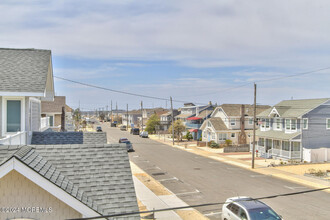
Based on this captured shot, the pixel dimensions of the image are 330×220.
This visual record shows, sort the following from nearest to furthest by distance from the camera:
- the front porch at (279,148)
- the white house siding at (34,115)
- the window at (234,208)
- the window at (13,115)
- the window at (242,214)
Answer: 1. the window at (13,115)
2. the window at (242,214)
3. the window at (234,208)
4. the white house siding at (34,115)
5. the front porch at (279,148)

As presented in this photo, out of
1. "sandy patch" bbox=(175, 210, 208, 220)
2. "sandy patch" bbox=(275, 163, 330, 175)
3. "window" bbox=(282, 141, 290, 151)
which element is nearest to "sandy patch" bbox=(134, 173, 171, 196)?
"sandy patch" bbox=(175, 210, 208, 220)

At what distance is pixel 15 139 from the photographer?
10.5 m

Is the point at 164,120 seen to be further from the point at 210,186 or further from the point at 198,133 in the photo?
the point at 210,186

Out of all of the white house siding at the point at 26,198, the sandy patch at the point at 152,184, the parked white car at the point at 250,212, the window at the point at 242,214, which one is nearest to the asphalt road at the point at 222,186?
the sandy patch at the point at 152,184

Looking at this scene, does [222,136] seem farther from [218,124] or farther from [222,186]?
[222,186]

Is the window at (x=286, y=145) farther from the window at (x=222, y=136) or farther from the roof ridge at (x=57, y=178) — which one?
the roof ridge at (x=57, y=178)

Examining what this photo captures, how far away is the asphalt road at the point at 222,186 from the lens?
17.4 metres

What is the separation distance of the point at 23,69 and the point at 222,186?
1649cm

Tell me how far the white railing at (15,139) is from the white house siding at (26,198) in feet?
8.85

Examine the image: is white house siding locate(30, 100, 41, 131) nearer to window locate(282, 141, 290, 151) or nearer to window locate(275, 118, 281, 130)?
window locate(282, 141, 290, 151)

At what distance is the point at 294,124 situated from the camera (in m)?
37.3

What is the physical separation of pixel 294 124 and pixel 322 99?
4.75m

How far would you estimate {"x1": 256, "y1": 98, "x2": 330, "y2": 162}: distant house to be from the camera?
3575 centimetres

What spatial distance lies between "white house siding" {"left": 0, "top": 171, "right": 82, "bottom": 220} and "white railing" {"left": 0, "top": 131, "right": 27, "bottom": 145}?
8.85ft
